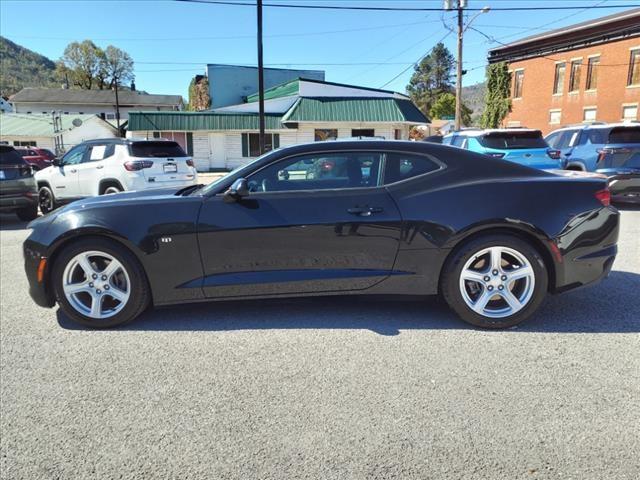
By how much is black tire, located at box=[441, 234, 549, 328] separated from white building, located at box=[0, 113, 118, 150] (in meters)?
48.0

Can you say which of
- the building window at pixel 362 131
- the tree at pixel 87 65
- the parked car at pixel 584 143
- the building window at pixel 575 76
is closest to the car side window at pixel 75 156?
the parked car at pixel 584 143

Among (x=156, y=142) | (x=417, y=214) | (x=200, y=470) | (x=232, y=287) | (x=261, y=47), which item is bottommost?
(x=200, y=470)

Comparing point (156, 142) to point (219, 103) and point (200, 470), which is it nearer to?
point (200, 470)

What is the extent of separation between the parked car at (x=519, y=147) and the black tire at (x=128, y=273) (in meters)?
7.70

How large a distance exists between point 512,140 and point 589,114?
30355mm

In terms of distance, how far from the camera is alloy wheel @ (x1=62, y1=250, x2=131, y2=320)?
3.95m

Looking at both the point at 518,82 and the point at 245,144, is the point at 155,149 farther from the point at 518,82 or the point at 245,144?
the point at 518,82

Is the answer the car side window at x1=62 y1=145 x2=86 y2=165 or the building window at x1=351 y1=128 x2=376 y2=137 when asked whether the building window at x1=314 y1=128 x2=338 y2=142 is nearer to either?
the building window at x1=351 y1=128 x2=376 y2=137

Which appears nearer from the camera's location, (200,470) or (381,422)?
(200,470)

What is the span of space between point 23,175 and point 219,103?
32180mm

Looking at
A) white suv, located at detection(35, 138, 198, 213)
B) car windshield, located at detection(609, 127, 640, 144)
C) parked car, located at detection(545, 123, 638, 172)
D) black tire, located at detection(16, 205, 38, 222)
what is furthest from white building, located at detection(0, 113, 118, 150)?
car windshield, located at detection(609, 127, 640, 144)

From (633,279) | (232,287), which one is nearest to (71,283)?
(232,287)

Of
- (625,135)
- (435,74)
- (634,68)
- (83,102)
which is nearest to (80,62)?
(83,102)

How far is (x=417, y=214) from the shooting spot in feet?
12.5
